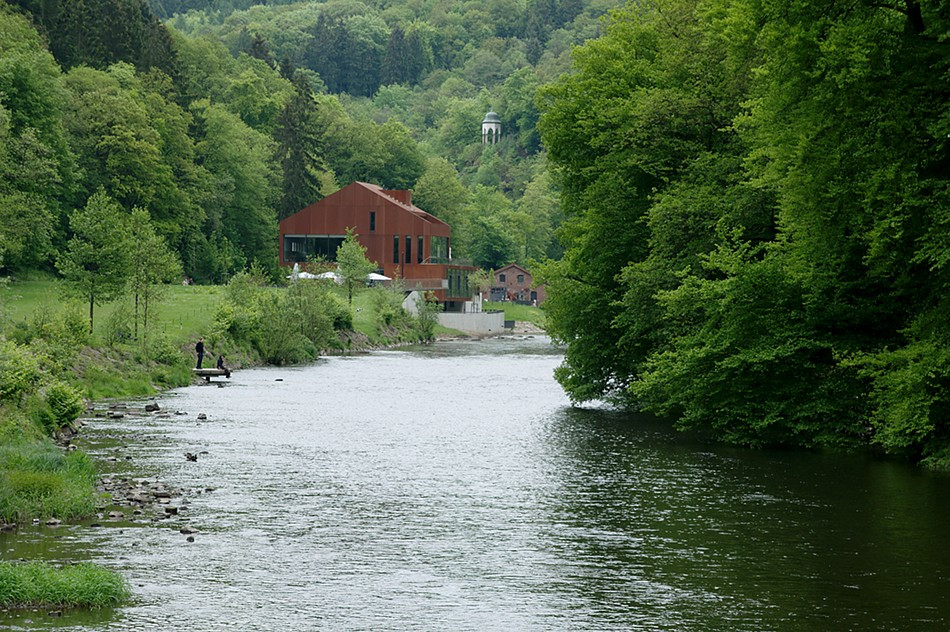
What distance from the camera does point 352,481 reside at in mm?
29859

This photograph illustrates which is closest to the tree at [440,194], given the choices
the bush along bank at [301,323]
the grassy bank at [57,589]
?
the bush along bank at [301,323]

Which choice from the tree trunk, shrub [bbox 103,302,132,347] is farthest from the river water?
shrub [bbox 103,302,132,347]

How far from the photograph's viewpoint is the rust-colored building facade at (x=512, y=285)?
161875 millimetres

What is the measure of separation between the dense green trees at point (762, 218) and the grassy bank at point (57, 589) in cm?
1898

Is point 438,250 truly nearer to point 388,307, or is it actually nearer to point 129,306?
point 388,307

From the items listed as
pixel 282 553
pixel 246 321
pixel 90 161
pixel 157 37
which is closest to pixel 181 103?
pixel 157 37

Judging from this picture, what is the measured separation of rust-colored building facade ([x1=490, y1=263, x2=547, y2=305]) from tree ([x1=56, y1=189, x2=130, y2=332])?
105m

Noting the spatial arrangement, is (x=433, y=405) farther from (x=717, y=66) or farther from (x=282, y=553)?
(x=282, y=553)

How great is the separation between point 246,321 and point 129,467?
40790 mm

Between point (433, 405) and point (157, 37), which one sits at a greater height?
point (157, 37)

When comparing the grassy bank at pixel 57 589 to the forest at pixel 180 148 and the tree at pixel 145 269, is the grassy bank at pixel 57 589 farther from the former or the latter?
the tree at pixel 145 269

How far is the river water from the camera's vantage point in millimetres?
18094

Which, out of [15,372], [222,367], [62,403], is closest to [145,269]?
[222,367]

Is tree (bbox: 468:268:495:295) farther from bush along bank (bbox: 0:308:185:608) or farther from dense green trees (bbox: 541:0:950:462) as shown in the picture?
dense green trees (bbox: 541:0:950:462)
